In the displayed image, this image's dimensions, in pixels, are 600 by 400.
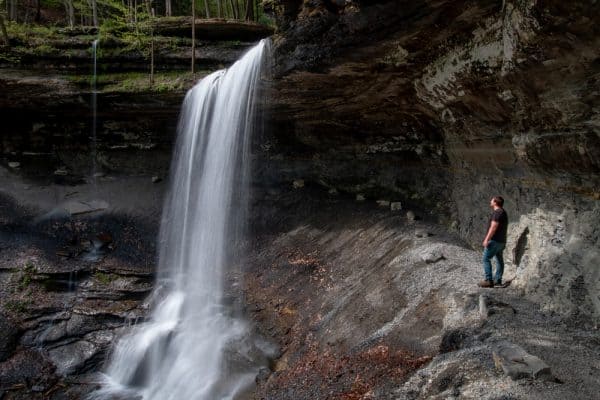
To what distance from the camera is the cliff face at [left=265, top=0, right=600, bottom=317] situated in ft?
19.6

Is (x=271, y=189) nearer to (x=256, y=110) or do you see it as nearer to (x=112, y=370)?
(x=256, y=110)

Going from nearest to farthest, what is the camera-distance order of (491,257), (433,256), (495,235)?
(495,235) < (491,257) < (433,256)

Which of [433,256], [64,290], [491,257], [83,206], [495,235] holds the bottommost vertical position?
[64,290]

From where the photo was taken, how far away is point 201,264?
1434 centimetres

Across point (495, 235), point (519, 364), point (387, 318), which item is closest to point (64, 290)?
point (387, 318)

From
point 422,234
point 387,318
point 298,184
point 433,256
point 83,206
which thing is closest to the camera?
point 387,318

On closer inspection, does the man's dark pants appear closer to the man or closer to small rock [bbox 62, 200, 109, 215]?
the man

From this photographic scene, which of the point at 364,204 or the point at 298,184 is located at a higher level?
the point at 298,184

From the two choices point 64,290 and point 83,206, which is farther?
point 83,206

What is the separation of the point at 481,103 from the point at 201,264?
10.2 metres

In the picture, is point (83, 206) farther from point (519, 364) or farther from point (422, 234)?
point (519, 364)

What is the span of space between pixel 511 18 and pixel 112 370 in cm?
1182

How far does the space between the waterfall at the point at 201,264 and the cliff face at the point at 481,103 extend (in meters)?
1.82

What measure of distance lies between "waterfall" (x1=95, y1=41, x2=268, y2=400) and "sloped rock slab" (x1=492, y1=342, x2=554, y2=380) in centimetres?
557
